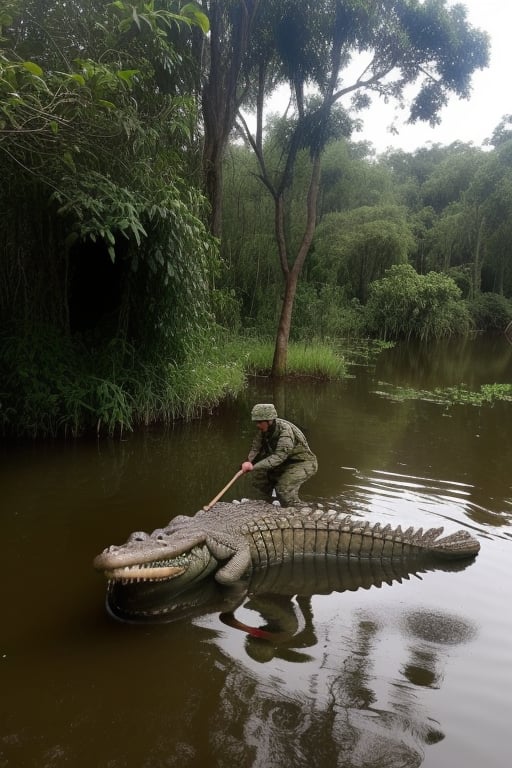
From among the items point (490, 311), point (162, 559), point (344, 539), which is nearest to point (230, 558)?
point (162, 559)

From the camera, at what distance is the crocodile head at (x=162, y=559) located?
268 centimetres

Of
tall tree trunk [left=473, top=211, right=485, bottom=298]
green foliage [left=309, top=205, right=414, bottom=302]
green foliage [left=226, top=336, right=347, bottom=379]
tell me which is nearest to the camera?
green foliage [left=226, top=336, right=347, bottom=379]

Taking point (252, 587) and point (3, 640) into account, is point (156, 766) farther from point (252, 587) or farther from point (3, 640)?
point (252, 587)

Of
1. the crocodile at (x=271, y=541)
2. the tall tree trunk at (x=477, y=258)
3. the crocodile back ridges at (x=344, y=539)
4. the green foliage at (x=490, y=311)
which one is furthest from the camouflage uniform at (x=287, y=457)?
the tall tree trunk at (x=477, y=258)

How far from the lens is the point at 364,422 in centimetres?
797

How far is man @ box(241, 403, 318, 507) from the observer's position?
4449 mm

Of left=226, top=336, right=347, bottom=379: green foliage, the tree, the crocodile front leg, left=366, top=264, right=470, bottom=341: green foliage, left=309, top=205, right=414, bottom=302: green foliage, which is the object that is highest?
the tree

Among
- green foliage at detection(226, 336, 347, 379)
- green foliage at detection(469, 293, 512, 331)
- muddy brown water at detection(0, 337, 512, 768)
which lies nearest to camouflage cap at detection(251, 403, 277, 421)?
muddy brown water at detection(0, 337, 512, 768)

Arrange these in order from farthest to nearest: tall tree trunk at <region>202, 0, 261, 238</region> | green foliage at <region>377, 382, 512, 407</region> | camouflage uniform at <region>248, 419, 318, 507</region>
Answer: tall tree trunk at <region>202, 0, 261, 238</region> → green foliage at <region>377, 382, 512, 407</region> → camouflage uniform at <region>248, 419, 318, 507</region>

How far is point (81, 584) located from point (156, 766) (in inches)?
58.2

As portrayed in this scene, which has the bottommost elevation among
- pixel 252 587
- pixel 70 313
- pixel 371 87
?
pixel 252 587

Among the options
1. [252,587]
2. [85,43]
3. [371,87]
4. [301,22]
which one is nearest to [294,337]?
[371,87]

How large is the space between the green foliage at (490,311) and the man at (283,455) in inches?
985

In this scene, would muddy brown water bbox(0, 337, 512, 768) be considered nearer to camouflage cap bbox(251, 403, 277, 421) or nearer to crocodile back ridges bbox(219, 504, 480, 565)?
crocodile back ridges bbox(219, 504, 480, 565)
